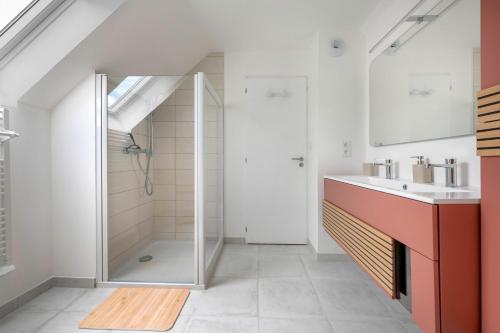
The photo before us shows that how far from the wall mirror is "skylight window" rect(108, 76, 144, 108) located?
6.79ft

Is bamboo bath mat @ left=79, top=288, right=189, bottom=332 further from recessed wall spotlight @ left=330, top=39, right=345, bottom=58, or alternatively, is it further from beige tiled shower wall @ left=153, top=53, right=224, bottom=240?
recessed wall spotlight @ left=330, top=39, right=345, bottom=58

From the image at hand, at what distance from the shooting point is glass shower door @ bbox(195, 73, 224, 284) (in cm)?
230

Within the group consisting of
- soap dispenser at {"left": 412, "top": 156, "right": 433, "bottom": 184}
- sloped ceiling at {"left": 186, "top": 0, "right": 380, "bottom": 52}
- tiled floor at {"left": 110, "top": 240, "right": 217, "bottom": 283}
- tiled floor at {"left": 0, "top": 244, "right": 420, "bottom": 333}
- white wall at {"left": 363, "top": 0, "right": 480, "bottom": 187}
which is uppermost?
sloped ceiling at {"left": 186, "top": 0, "right": 380, "bottom": 52}

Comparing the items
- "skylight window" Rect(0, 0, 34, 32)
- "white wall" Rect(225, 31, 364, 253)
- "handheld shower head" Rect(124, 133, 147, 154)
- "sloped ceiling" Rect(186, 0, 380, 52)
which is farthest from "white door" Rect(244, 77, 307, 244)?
"skylight window" Rect(0, 0, 34, 32)

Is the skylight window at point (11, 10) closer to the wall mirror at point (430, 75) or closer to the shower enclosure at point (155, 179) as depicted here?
the shower enclosure at point (155, 179)

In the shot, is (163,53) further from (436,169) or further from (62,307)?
(436,169)

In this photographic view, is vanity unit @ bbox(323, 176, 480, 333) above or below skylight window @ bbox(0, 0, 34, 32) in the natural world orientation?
below

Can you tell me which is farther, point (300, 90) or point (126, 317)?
point (300, 90)

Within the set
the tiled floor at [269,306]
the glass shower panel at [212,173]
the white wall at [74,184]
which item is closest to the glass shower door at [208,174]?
the glass shower panel at [212,173]

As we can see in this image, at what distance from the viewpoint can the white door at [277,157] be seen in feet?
11.3

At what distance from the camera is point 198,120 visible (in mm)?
2305

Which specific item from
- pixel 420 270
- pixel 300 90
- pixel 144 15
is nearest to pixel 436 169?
pixel 420 270

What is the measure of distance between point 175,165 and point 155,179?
26 centimetres

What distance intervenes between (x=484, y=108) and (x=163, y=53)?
2.68 meters
